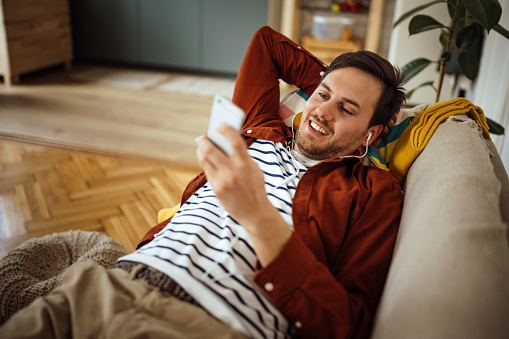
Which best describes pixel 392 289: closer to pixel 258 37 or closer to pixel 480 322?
pixel 480 322

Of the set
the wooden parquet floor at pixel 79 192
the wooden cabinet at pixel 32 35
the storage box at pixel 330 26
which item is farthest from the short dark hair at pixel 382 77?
the wooden cabinet at pixel 32 35

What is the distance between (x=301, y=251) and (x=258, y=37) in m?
0.94

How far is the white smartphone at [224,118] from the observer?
0.75 meters

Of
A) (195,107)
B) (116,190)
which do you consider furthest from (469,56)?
→ (195,107)

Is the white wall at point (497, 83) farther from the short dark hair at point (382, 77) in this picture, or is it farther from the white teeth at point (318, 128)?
the white teeth at point (318, 128)

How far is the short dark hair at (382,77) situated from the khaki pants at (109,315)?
730 mm

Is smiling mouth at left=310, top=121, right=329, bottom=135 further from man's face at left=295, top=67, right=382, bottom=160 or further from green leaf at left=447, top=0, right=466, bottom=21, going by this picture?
green leaf at left=447, top=0, right=466, bottom=21

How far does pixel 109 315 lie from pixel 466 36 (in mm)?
1931

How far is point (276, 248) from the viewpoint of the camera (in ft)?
2.76

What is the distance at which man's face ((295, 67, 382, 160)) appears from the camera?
1217 millimetres

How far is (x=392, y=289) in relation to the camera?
76 centimetres

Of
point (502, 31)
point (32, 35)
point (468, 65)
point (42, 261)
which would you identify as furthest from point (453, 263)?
point (32, 35)

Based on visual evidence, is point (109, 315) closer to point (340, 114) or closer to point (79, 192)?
point (340, 114)

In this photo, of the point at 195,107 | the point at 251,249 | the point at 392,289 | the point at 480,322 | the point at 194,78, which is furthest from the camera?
the point at 194,78
